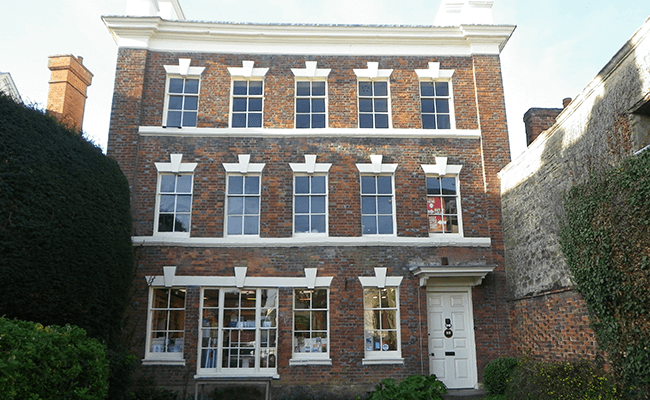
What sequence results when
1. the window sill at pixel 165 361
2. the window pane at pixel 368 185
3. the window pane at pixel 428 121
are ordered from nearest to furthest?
the window sill at pixel 165 361
the window pane at pixel 368 185
the window pane at pixel 428 121

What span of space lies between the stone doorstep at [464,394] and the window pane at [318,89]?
8.12m

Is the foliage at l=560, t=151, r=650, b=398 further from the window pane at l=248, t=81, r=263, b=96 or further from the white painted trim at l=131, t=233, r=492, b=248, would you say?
the window pane at l=248, t=81, r=263, b=96

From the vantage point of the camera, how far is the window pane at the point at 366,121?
13.9m

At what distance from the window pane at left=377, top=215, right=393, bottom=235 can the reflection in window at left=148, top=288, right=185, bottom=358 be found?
16.6 feet

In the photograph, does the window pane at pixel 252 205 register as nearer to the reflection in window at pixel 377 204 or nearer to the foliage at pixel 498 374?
the reflection in window at pixel 377 204

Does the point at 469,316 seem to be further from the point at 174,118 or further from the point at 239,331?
the point at 174,118

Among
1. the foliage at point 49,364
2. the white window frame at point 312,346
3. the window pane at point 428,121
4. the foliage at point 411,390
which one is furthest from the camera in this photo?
the window pane at point 428,121

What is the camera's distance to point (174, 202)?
1317 centimetres

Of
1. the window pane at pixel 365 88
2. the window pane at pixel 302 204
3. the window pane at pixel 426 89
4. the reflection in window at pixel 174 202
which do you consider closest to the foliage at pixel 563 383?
the window pane at pixel 302 204

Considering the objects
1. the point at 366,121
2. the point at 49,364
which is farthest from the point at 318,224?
the point at 49,364

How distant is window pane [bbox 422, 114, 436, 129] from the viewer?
551 inches

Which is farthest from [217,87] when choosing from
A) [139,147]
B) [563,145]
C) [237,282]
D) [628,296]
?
[628,296]

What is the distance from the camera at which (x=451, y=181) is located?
44.5 feet

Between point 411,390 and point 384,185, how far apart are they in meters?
5.40
